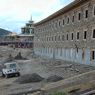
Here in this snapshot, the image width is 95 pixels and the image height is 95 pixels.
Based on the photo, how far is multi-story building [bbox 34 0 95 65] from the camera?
117ft

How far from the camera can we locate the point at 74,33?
137ft

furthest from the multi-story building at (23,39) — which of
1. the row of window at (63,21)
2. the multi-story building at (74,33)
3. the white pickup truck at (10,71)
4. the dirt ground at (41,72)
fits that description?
the white pickup truck at (10,71)

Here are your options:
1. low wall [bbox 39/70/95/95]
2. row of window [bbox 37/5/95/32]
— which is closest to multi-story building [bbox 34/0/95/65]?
row of window [bbox 37/5/95/32]

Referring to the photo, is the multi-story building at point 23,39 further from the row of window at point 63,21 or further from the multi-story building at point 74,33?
the multi-story building at point 74,33

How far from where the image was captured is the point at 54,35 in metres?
55.6

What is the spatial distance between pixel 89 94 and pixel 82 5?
2556 centimetres

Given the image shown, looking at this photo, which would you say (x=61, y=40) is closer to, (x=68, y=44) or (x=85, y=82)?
(x=68, y=44)

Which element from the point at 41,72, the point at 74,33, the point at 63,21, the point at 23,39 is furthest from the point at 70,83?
the point at 23,39

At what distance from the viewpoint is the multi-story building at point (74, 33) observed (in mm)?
35513

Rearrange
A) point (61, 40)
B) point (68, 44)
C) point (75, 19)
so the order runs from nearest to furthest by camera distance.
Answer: point (75, 19) < point (68, 44) < point (61, 40)

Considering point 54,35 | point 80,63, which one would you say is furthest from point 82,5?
point 54,35

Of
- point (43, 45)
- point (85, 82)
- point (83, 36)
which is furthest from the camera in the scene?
point (43, 45)

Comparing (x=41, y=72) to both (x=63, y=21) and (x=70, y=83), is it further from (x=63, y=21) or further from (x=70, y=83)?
(x=70, y=83)

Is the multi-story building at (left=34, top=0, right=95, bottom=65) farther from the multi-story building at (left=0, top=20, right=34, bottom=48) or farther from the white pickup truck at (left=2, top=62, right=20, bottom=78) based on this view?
the multi-story building at (left=0, top=20, right=34, bottom=48)
